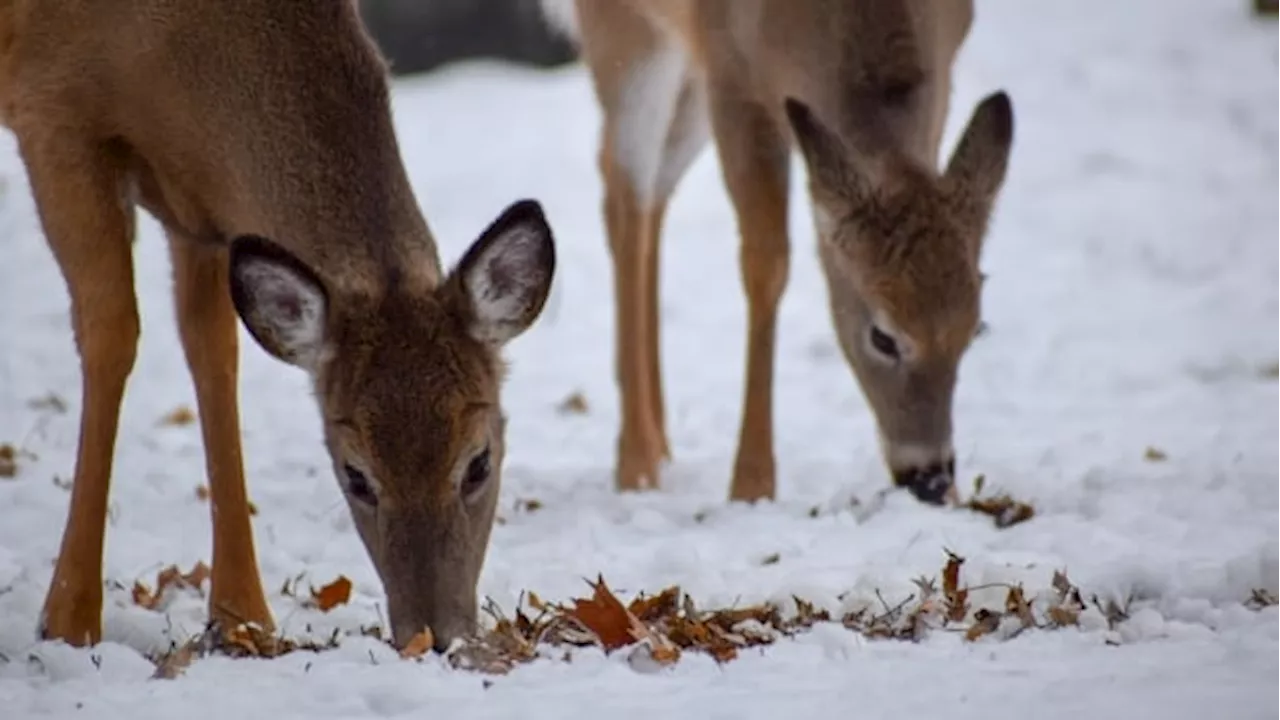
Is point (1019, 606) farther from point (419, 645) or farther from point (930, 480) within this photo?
point (930, 480)

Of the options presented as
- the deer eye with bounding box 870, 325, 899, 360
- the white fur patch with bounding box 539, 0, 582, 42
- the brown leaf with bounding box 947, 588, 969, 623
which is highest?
the white fur patch with bounding box 539, 0, 582, 42

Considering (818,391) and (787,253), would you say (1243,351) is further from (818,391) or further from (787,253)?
(787,253)

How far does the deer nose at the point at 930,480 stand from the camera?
806 centimetres

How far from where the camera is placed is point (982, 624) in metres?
5.42

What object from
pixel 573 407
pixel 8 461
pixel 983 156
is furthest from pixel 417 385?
pixel 573 407

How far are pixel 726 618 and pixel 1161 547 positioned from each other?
65.1 inches

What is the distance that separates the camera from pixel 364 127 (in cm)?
605

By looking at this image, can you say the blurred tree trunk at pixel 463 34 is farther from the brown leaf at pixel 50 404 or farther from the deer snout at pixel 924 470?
the deer snout at pixel 924 470

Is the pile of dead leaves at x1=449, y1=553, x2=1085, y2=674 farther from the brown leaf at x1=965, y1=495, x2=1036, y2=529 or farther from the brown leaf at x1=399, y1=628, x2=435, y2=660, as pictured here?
the brown leaf at x1=965, y1=495, x2=1036, y2=529

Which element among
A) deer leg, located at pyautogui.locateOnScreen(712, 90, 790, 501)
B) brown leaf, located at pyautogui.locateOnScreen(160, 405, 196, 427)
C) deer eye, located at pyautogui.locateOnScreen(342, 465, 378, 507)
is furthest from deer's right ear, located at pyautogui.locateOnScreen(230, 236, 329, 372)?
brown leaf, located at pyautogui.locateOnScreen(160, 405, 196, 427)

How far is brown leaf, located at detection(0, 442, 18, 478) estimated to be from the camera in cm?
828

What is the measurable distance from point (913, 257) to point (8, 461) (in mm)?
3359

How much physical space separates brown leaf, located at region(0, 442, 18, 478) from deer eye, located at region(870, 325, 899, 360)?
3133 millimetres

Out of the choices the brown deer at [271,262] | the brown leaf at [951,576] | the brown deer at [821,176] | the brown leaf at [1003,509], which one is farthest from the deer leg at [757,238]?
the brown leaf at [951,576]
